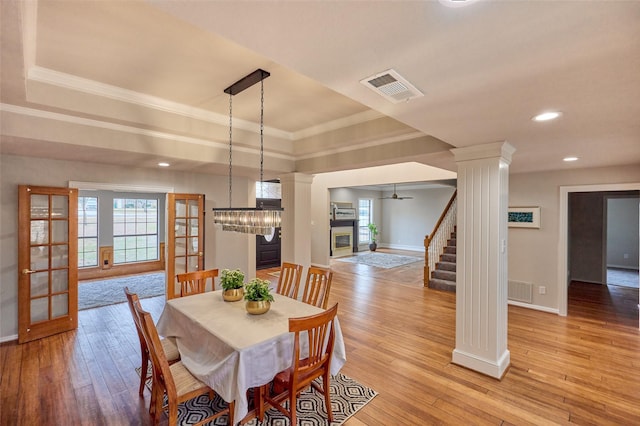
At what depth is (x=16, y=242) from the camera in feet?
12.2

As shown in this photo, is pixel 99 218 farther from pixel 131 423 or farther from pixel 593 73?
pixel 593 73

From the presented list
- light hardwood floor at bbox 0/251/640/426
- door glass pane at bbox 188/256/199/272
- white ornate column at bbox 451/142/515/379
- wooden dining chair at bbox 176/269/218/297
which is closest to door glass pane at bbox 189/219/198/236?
door glass pane at bbox 188/256/199/272

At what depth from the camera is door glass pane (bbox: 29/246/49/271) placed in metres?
3.82

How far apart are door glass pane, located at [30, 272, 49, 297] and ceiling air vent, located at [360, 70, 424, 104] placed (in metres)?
4.75

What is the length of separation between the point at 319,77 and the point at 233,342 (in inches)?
71.4

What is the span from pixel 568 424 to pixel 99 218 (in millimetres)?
9331

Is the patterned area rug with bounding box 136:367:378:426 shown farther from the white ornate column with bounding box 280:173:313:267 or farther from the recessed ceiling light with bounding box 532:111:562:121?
the recessed ceiling light with bounding box 532:111:562:121

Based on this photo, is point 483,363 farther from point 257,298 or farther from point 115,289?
point 115,289

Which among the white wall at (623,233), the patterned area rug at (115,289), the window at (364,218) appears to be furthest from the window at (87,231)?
the white wall at (623,233)

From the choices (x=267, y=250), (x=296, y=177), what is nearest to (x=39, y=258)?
(x=296, y=177)

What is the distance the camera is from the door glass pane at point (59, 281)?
4.02 m

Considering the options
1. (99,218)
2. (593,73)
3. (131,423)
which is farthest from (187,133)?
(99,218)

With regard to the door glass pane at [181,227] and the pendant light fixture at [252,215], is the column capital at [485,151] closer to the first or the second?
the pendant light fixture at [252,215]

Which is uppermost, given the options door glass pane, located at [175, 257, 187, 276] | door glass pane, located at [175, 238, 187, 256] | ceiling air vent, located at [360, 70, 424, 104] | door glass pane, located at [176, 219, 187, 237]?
ceiling air vent, located at [360, 70, 424, 104]
